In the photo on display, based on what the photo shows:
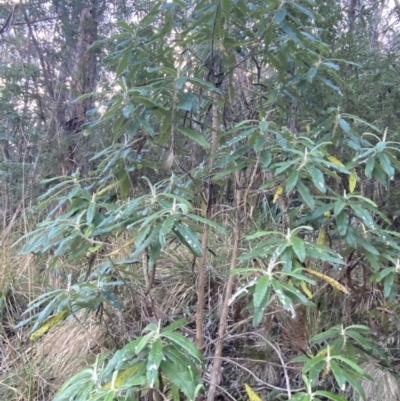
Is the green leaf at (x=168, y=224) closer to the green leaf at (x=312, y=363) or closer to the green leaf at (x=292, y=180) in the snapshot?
the green leaf at (x=292, y=180)

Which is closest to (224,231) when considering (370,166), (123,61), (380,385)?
(370,166)

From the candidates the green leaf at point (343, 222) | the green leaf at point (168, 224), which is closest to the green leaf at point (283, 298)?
the green leaf at point (168, 224)

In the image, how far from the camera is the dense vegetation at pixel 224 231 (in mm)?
1229

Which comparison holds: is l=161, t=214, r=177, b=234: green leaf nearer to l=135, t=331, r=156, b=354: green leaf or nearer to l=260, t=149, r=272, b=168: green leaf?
l=135, t=331, r=156, b=354: green leaf

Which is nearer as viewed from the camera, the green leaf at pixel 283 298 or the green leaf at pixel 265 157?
the green leaf at pixel 283 298

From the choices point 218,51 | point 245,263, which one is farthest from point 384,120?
point 218,51

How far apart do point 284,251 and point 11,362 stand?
1.75 meters

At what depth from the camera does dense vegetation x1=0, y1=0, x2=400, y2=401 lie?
1229 millimetres

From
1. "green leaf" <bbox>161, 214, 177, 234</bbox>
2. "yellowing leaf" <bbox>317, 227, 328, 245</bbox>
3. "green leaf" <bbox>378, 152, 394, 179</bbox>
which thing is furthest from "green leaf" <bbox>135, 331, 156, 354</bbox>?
"green leaf" <bbox>378, 152, 394, 179</bbox>

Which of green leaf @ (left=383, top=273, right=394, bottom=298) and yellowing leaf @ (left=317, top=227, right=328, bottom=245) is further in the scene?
yellowing leaf @ (left=317, top=227, right=328, bottom=245)

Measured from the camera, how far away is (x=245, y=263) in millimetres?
2600

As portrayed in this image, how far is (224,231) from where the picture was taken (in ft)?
4.27

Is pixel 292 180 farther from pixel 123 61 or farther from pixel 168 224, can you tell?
pixel 123 61

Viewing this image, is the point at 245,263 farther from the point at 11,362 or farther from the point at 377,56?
the point at 377,56
